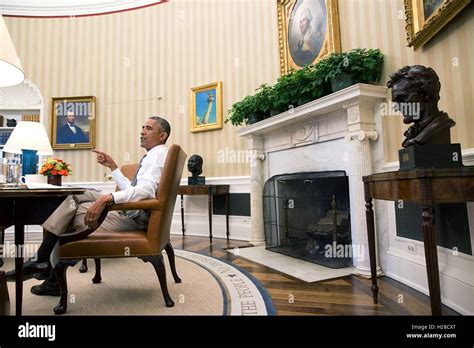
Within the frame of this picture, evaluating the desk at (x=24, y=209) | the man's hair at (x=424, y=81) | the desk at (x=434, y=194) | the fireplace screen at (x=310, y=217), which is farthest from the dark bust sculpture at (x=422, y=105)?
the desk at (x=24, y=209)

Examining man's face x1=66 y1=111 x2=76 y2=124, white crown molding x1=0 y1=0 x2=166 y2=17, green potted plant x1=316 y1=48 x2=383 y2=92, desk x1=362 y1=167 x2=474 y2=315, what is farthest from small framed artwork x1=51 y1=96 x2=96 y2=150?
desk x1=362 y1=167 x2=474 y2=315

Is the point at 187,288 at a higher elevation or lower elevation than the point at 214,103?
lower

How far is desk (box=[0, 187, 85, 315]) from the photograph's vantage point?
1.50 meters

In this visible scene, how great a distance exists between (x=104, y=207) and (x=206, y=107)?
3.49m

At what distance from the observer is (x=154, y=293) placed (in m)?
2.19

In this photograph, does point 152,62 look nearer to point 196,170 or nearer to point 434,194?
point 196,170

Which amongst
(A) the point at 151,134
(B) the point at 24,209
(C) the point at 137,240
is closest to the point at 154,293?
(C) the point at 137,240

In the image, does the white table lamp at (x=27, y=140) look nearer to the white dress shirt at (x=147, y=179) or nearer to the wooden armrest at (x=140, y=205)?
the white dress shirt at (x=147, y=179)

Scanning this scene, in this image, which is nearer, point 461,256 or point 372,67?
point 461,256

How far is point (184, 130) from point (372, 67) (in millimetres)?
3472

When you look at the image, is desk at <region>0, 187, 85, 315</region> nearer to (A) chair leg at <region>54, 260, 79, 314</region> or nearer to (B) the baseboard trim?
(A) chair leg at <region>54, 260, 79, 314</region>
